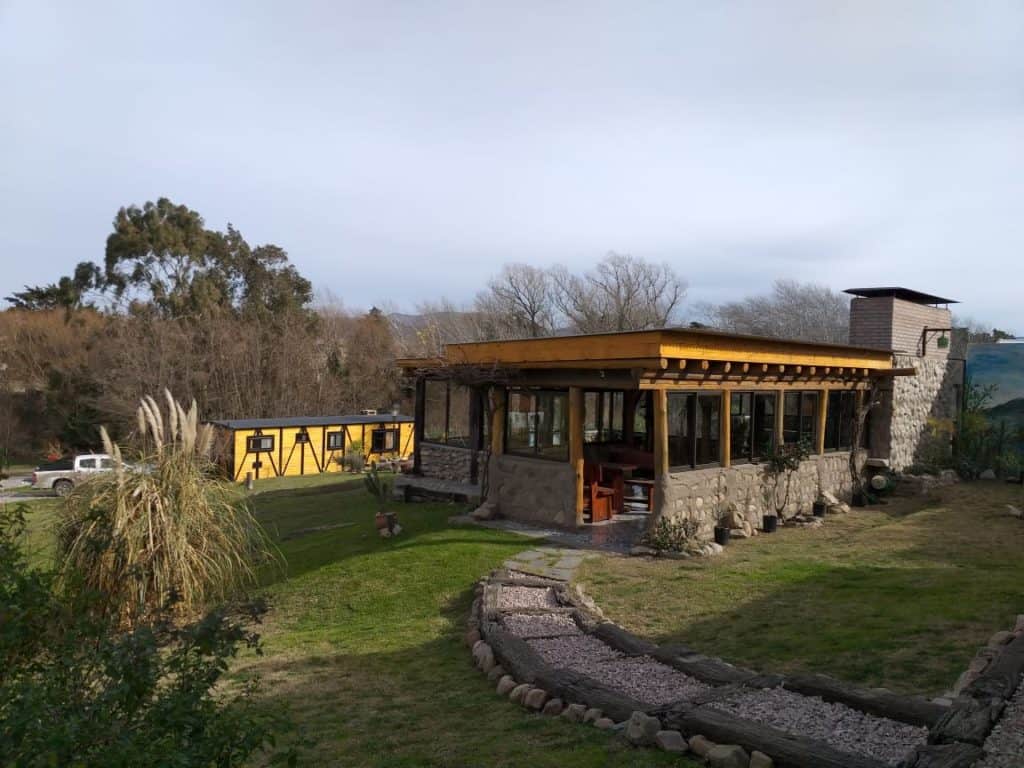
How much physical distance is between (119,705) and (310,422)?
75.9ft

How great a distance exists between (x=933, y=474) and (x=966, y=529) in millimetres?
4496

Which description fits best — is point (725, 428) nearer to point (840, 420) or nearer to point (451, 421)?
point (840, 420)

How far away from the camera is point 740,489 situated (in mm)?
11797

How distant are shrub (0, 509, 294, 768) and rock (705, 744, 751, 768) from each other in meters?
2.24

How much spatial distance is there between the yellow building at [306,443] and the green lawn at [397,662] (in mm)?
12121

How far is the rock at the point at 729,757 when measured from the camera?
3.76m

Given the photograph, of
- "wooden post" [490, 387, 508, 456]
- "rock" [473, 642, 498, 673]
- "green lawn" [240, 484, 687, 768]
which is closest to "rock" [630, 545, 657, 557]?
"green lawn" [240, 484, 687, 768]

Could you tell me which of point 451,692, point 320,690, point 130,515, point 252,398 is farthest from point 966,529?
point 252,398

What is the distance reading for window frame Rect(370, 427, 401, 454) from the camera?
26703mm

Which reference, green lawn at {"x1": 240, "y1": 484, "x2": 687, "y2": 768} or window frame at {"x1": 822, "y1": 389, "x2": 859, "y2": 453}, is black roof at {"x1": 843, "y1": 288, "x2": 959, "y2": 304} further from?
green lawn at {"x1": 240, "y1": 484, "x2": 687, "y2": 768}

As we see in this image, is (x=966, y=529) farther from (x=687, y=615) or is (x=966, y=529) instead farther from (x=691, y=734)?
(x=691, y=734)

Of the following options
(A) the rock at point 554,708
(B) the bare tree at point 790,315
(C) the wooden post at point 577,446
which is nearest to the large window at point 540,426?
(C) the wooden post at point 577,446

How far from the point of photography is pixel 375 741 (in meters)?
4.74

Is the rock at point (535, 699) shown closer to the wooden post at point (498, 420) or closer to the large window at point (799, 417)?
the wooden post at point (498, 420)
